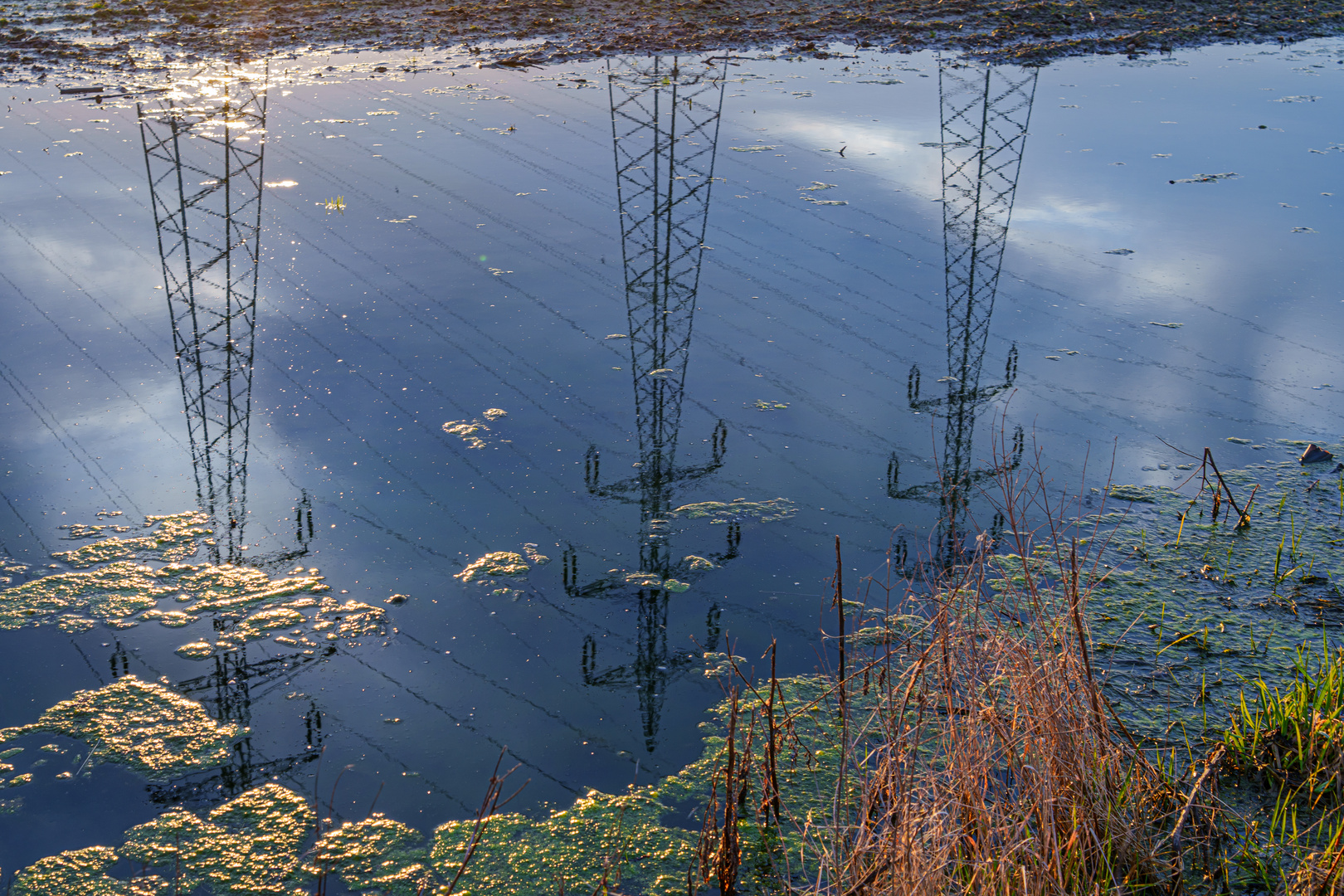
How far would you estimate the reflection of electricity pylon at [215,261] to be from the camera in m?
6.76

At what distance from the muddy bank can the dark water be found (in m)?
3.44

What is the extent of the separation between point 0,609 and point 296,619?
1.52 metres

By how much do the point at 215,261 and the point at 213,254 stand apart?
0.18 m

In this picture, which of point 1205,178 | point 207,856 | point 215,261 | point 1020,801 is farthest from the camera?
point 1205,178

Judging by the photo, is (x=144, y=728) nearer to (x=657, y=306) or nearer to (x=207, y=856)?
(x=207, y=856)

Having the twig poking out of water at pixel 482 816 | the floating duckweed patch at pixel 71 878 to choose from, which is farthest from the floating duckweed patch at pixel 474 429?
the floating duckweed patch at pixel 71 878

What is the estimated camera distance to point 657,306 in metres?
9.32

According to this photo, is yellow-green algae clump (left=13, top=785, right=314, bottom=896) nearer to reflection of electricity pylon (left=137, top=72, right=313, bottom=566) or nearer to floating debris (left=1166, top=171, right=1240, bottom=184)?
reflection of electricity pylon (left=137, top=72, right=313, bottom=566)

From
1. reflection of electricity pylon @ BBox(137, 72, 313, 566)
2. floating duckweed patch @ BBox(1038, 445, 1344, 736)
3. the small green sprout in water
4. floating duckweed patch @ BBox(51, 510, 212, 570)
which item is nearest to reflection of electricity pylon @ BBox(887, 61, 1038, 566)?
floating duckweed patch @ BBox(1038, 445, 1344, 736)

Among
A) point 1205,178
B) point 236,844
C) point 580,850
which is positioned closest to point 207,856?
point 236,844

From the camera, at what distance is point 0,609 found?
559 cm

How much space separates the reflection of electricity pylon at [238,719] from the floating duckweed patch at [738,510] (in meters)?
2.34

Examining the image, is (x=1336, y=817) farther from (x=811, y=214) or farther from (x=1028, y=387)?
(x=811, y=214)

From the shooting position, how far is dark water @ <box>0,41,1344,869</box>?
17.5 ft
